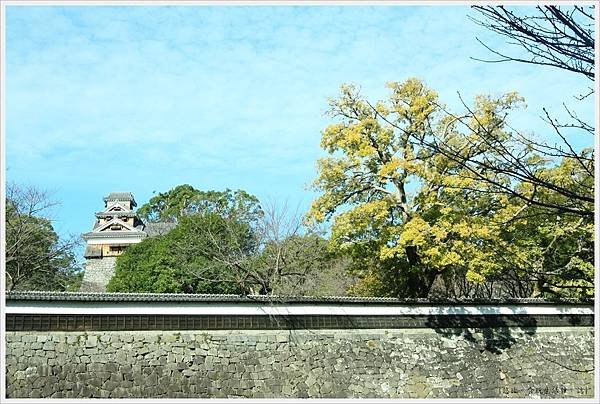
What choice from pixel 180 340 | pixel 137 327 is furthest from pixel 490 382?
pixel 137 327

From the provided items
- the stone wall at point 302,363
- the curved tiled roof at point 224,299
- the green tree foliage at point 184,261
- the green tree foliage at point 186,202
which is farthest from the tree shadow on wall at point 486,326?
the green tree foliage at point 186,202

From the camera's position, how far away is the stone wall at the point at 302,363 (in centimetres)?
847

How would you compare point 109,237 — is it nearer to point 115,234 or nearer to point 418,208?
point 115,234

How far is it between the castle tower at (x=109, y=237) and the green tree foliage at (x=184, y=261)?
10219mm

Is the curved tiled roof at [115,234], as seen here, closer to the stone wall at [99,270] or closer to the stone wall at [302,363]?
the stone wall at [99,270]

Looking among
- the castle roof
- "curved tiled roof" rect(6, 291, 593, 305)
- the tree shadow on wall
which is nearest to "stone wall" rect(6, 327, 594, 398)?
the tree shadow on wall

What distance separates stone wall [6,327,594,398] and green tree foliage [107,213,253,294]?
883 cm

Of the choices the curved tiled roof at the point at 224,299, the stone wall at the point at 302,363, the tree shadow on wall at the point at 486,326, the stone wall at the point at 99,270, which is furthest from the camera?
the stone wall at the point at 99,270

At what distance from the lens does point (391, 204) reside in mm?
12664

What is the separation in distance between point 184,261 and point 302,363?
Result: 432 inches

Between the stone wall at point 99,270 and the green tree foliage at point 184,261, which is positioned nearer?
the green tree foliage at point 184,261

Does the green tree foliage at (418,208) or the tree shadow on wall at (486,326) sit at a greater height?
the green tree foliage at (418,208)

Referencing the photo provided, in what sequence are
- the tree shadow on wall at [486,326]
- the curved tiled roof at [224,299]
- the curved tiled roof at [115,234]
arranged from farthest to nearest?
the curved tiled roof at [115,234] < the tree shadow on wall at [486,326] < the curved tiled roof at [224,299]

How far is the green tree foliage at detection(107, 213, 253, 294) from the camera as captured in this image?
1942cm
